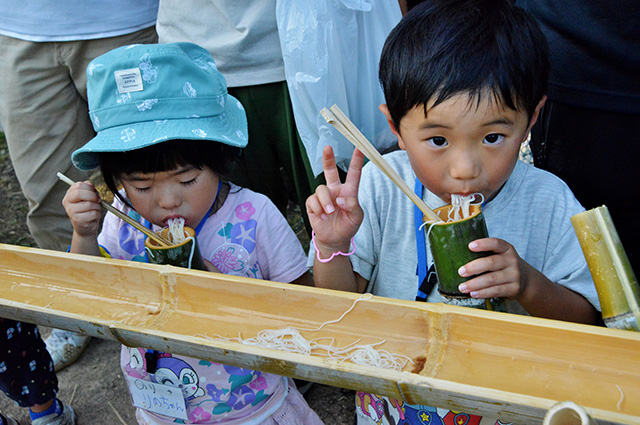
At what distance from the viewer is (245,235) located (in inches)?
84.8

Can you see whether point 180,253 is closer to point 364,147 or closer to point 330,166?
point 330,166

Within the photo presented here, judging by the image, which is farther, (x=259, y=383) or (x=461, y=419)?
(x=259, y=383)

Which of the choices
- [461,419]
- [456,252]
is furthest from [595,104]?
[461,419]

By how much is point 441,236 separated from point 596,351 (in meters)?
0.49

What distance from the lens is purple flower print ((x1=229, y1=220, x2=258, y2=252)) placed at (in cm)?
215

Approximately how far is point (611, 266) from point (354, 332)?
76cm

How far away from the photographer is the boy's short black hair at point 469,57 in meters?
1.54

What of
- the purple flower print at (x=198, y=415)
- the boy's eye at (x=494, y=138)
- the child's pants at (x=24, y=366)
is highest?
the boy's eye at (x=494, y=138)

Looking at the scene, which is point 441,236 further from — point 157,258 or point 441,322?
point 157,258

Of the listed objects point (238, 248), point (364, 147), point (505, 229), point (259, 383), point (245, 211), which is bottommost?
point (259, 383)

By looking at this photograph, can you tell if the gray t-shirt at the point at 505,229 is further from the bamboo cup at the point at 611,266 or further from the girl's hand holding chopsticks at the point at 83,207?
the girl's hand holding chopsticks at the point at 83,207

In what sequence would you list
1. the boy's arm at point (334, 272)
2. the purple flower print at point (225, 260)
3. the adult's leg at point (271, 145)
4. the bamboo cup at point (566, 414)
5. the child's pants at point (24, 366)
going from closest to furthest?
the bamboo cup at point (566, 414)
the boy's arm at point (334, 272)
the purple flower print at point (225, 260)
the child's pants at point (24, 366)
the adult's leg at point (271, 145)

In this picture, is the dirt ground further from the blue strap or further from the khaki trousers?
the blue strap

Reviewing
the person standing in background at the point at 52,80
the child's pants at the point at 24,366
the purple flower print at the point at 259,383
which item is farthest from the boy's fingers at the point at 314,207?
the person standing in background at the point at 52,80
